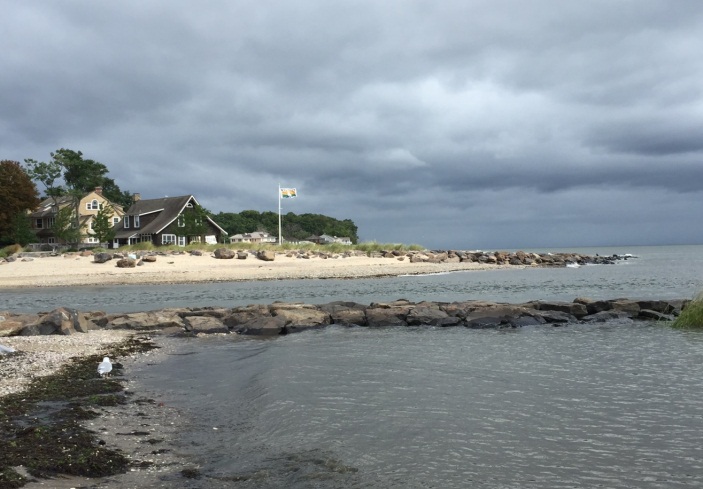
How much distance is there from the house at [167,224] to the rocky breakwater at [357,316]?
4873cm

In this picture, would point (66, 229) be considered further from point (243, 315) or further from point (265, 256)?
point (243, 315)

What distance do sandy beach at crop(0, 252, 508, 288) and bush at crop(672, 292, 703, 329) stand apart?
2790 centimetres

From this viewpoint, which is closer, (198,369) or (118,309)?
(198,369)

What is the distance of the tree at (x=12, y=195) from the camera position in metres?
64.1

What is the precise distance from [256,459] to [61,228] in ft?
239

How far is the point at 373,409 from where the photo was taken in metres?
8.43

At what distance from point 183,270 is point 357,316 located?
2670cm

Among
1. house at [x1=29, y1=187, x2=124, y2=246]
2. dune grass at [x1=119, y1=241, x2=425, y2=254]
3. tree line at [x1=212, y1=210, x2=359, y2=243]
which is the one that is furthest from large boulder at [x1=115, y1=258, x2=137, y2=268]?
tree line at [x1=212, y1=210, x2=359, y2=243]

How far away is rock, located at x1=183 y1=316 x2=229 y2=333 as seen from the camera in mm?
16953

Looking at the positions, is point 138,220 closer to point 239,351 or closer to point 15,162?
point 15,162

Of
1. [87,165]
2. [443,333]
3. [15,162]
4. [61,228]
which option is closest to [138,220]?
[61,228]

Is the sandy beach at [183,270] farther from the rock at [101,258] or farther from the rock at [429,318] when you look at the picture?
the rock at [429,318]

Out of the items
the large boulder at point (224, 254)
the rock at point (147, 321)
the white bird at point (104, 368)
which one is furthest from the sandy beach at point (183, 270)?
the white bird at point (104, 368)

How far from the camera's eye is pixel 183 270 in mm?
42344
